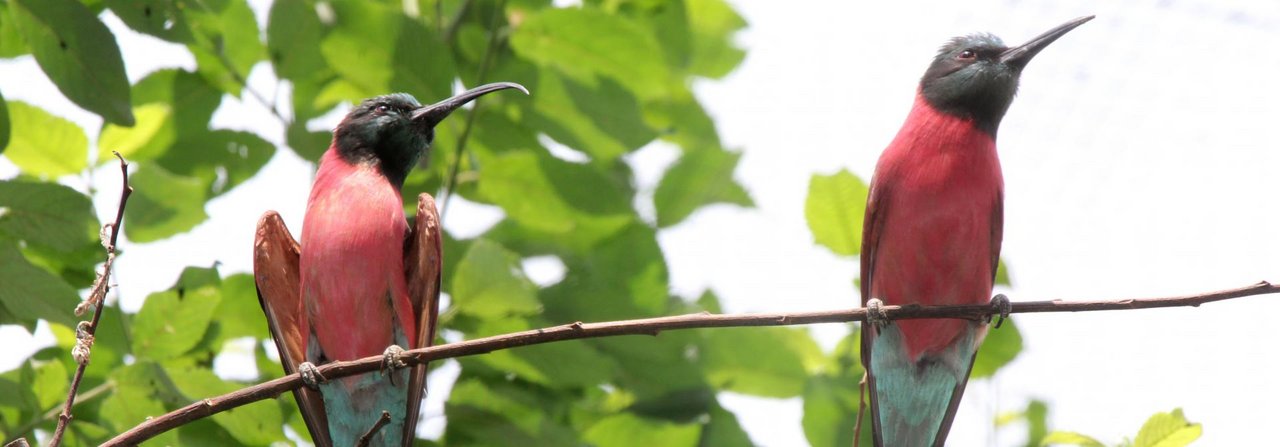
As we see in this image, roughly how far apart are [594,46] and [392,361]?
230cm

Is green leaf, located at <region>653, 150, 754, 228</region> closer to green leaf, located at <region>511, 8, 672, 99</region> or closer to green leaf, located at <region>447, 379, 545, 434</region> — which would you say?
green leaf, located at <region>511, 8, 672, 99</region>

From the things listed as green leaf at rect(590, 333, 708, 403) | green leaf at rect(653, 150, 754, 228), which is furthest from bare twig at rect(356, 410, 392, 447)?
green leaf at rect(653, 150, 754, 228)

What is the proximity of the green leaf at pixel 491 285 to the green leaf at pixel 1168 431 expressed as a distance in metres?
2.36

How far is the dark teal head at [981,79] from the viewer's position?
534cm

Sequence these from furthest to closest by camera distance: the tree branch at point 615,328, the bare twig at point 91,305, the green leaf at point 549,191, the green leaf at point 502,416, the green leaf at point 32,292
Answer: the green leaf at point 549,191, the green leaf at point 502,416, the green leaf at point 32,292, the tree branch at point 615,328, the bare twig at point 91,305

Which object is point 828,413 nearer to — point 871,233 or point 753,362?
point 753,362

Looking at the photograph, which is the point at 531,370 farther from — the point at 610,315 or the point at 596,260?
the point at 596,260

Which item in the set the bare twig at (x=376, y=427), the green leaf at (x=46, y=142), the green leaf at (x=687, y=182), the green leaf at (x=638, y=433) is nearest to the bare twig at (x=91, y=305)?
the bare twig at (x=376, y=427)

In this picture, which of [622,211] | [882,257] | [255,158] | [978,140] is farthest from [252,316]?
[978,140]

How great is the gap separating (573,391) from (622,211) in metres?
0.88

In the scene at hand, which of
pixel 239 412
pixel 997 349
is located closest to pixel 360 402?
pixel 239 412

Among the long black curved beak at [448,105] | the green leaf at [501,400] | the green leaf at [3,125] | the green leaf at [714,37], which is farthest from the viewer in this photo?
the green leaf at [714,37]

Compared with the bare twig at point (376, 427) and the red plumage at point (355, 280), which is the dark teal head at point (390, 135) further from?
the bare twig at point (376, 427)

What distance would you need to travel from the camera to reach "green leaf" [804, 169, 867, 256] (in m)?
5.18
